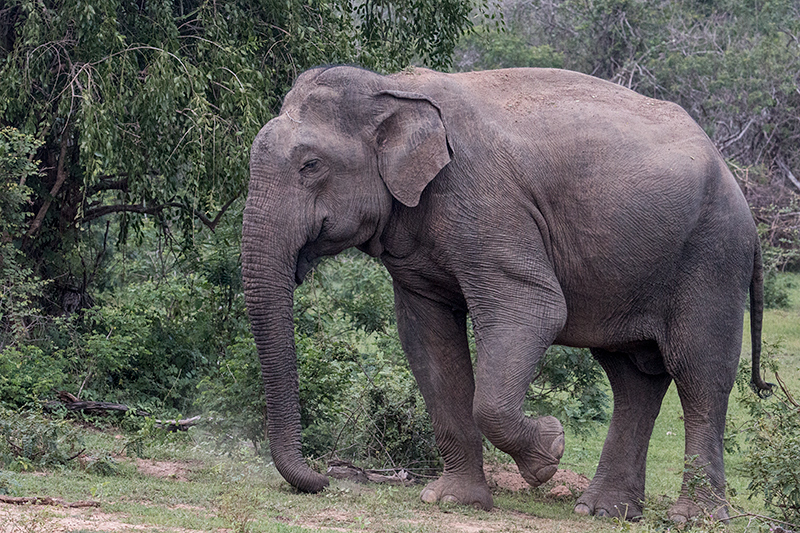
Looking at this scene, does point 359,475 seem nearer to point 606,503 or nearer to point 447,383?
point 447,383

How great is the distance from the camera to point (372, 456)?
29.1ft

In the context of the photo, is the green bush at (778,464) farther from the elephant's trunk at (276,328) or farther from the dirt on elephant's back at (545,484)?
the elephant's trunk at (276,328)

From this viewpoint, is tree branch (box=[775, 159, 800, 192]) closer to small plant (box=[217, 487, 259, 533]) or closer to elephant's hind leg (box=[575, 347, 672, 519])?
elephant's hind leg (box=[575, 347, 672, 519])

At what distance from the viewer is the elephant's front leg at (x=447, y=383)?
7445mm

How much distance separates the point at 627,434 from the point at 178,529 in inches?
153

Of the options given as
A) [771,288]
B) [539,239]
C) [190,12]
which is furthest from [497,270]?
[771,288]

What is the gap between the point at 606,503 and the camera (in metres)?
7.90

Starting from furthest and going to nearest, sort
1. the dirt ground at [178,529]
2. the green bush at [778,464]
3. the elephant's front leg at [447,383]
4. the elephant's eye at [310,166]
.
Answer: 1. the elephant's front leg at [447,383]
2. the elephant's eye at [310,166]
3. the green bush at [778,464]
4. the dirt ground at [178,529]

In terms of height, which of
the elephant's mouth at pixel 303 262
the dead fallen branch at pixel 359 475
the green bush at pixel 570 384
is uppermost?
the elephant's mouth at pixel 303 262

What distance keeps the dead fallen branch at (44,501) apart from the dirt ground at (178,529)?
5 centimetres

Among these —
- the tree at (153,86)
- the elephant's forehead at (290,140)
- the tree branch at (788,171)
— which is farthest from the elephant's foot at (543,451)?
the tree branch at (788,171)

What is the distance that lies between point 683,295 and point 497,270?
4.76 feet

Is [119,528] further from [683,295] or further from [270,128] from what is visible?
[683,295]

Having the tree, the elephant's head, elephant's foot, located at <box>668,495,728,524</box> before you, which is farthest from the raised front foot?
the tree
